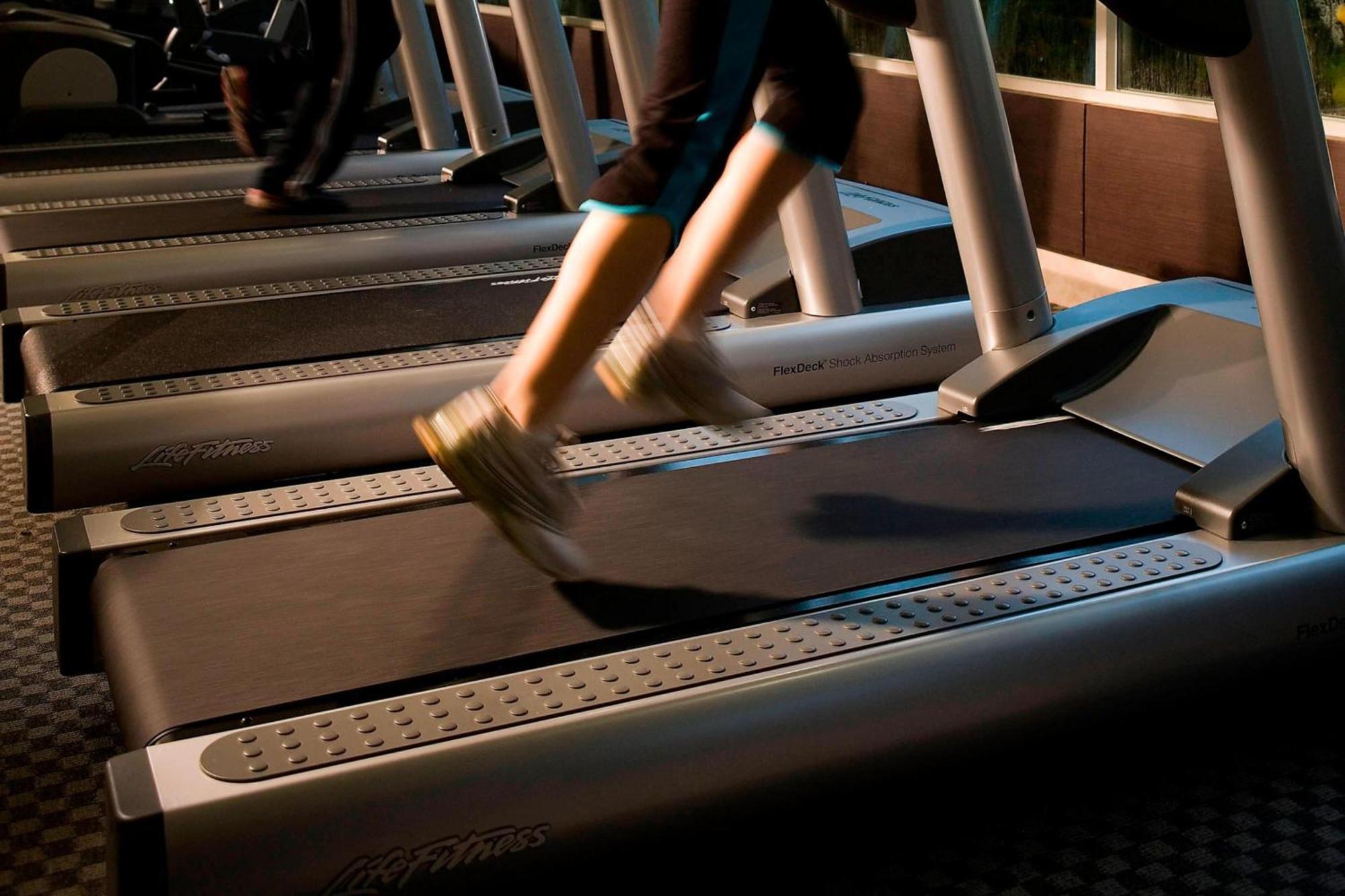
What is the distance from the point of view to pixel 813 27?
1576 millimetres

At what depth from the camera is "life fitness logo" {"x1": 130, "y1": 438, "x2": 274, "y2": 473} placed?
7.32ft

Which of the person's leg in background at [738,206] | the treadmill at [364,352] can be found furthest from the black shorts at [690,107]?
the treadmill at [364,352]

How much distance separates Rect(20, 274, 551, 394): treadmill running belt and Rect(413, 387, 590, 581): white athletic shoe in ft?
3.92

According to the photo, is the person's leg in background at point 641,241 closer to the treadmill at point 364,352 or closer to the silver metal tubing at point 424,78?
the treadmill at point 364,352

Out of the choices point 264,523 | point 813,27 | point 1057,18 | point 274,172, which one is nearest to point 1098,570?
point 813,27

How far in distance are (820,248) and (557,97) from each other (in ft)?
3.59

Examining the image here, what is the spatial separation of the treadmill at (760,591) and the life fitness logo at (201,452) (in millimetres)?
342

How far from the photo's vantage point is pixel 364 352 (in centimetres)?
264

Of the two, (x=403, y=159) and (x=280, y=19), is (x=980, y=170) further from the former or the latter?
(x=280, y=19)

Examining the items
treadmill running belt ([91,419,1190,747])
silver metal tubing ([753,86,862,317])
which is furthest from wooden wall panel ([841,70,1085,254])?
treadmill running belt ([91,419,1190,747])

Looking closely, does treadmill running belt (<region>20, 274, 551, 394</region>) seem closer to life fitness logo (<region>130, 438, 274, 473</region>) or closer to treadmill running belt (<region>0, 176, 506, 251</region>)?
life fitness logo (<region>130, 438, 274, 473</region>)

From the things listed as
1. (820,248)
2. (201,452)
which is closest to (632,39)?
(820,248)

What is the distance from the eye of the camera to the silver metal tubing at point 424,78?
476 cm

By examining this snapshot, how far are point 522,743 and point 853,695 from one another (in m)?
0.33
